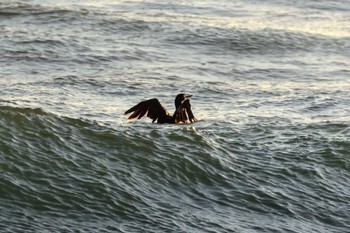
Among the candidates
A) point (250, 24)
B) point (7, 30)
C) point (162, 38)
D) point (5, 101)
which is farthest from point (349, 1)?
point (5, 101)

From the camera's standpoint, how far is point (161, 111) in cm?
1092

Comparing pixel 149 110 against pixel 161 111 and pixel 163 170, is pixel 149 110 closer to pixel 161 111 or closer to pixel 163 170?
pixel 161 111

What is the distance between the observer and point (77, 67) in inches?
554

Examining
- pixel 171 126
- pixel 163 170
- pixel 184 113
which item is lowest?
pixel 163 170

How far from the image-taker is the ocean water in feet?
29.4

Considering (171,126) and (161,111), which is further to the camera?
(171,126)

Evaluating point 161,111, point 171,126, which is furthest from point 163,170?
point 171,126

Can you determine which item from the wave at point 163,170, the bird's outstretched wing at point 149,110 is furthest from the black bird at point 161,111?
the wave at point 163,170

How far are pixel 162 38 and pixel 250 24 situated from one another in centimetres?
209

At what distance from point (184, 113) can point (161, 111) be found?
0.85ft

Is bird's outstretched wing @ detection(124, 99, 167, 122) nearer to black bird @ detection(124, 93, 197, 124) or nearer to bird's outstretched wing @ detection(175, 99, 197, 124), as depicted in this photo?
black bird @ detection(124, 93, 197, 124)

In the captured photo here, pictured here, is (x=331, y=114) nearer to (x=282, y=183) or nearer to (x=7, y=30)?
(x=282, y=183)

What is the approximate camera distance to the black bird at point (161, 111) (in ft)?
35.5

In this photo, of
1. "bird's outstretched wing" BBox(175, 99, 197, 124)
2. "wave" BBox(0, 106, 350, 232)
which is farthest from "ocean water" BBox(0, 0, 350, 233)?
"bird's outstretched wing" BBox(175, 99, 197, 124)
